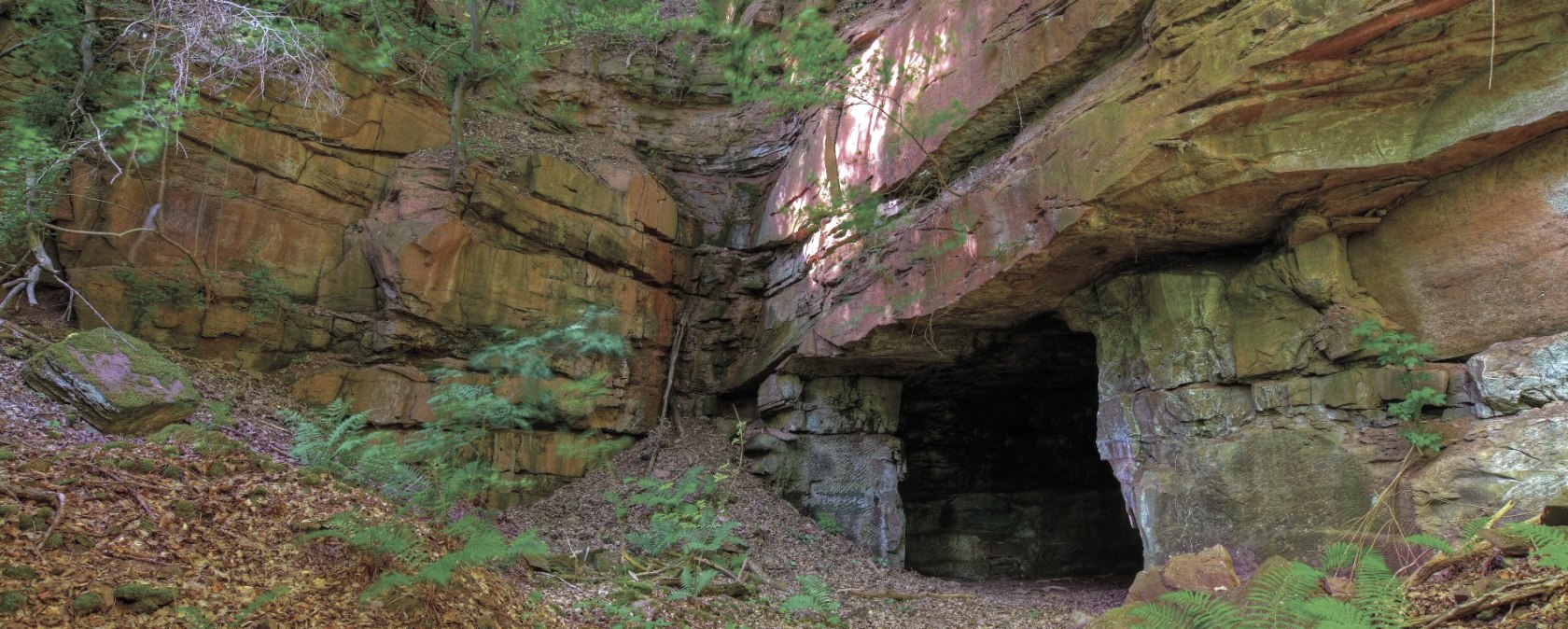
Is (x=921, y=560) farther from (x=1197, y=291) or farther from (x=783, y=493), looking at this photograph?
(x=1197, y=291)

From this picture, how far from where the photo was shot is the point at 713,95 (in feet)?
54.9

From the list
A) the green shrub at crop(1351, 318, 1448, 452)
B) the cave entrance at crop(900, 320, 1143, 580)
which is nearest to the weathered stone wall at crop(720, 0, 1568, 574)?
the green shrub at crop(1351, 318, 1448, 452)

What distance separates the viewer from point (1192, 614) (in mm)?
5148

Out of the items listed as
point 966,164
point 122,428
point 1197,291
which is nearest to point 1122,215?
point 1197,291

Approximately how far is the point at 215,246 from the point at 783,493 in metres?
9.13

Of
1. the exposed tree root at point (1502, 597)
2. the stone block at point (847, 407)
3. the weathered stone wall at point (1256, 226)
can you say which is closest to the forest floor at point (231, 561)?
the weathered stone wall at point (1256, 226)

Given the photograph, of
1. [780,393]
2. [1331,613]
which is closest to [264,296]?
[780,393]

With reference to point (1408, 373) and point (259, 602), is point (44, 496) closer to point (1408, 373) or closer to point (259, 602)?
point (259, 602)

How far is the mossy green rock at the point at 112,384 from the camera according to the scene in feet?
Answer: 20.1

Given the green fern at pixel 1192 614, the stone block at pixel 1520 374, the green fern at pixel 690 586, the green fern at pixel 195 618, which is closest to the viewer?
the green fern at pixel 195 618

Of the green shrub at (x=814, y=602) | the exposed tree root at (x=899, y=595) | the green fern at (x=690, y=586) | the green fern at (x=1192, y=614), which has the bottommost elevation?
the exposed tree root at (x=899, y=595)

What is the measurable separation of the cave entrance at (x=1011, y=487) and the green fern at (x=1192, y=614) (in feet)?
31.4

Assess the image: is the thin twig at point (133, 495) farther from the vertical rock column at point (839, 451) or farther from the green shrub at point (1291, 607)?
the vertical rock column at point (839, 451)

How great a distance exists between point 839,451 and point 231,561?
9.67 meters
